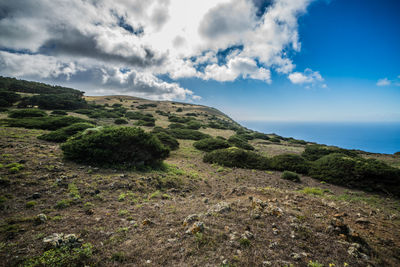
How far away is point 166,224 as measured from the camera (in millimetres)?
4062

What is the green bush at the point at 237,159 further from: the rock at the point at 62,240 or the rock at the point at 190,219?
the rock at the point at 62,240

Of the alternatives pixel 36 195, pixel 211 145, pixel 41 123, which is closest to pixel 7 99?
pixel 41 123

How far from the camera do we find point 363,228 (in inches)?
167

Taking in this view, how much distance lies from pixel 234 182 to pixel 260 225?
190 inches

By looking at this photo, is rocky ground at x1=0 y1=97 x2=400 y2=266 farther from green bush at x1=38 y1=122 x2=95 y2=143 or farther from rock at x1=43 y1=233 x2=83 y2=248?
green bush at x1=38 y1=122 x2=95 y2=143

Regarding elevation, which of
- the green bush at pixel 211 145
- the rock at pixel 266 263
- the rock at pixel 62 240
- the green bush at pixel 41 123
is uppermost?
the green bush at pixel 211 145

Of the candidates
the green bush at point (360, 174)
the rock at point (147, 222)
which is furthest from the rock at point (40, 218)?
the green bush at point (360, 174)

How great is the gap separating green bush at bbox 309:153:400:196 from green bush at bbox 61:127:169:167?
1048 cm

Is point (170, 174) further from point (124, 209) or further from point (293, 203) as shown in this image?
point (293, 203)

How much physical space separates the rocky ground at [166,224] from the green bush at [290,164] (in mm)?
3988

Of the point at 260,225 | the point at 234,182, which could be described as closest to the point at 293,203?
the point at 260,225

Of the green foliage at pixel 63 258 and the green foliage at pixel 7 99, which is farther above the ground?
the green foliage at pixel 7 99

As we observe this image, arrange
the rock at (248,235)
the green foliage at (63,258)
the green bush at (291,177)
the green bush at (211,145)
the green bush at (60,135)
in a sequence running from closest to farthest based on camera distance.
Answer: the green foliage at (63,258), the rock at (248,235), the green bush at (291,177), the green bush at (60,135), the green bush at (211,145)

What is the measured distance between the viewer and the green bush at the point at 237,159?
11.5 m
